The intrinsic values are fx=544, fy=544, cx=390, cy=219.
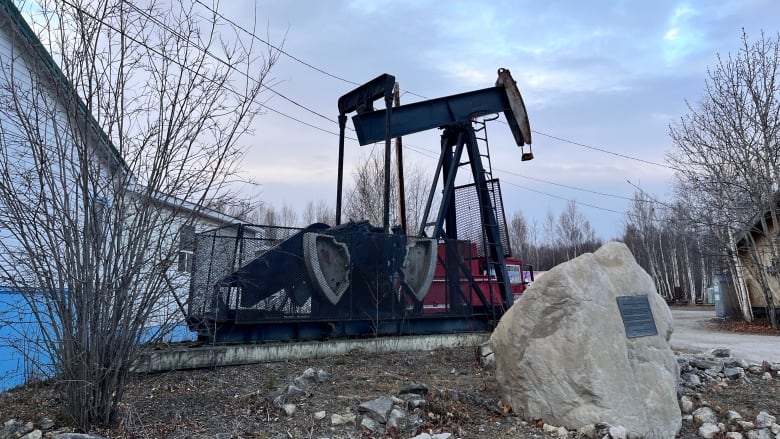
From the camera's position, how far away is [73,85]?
421cm

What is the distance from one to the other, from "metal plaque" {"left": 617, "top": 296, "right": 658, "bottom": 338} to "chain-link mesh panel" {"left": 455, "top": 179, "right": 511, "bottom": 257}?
5.74 m

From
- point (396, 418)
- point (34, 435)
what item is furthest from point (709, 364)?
point (34, 435)

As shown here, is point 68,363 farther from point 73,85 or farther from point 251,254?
point 251,254

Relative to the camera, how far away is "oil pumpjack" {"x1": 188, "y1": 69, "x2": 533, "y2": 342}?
7.75 m

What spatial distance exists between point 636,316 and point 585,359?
824 mm

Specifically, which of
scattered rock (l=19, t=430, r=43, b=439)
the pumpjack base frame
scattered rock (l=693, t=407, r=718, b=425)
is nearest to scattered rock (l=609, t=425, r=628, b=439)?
scattered rock (l=693, t=407, r=718, b=425)

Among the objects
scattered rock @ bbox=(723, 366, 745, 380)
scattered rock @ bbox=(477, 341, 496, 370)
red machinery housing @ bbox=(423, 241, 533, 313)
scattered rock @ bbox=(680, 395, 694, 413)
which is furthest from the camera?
red machinery housing @ bbox=(423, 241, 533, 313)

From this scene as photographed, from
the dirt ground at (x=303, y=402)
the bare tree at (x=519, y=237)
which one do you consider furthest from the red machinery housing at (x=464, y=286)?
the bare tree at (x=519, y=237)

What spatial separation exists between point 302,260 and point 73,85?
14.7 ft

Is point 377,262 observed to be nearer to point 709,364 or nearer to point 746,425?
point 709,364

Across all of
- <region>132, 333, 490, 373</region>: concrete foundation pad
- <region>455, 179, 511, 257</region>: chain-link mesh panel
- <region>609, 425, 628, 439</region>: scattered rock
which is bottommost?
<region>609, 425, 628, 439</region>: scattered rock

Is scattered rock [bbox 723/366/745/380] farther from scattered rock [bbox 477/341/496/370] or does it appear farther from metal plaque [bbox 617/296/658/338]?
scattered rock [bbox 477/341/496/370]

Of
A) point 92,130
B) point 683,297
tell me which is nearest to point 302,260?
point 92,130

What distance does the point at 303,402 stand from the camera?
202 inches
